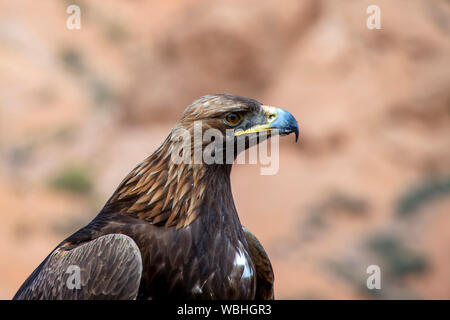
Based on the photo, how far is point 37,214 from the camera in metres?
12.4

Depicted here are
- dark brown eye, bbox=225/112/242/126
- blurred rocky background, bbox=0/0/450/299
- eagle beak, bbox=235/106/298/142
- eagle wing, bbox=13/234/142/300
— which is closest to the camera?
eagle wing, bbox=13/234/142/300

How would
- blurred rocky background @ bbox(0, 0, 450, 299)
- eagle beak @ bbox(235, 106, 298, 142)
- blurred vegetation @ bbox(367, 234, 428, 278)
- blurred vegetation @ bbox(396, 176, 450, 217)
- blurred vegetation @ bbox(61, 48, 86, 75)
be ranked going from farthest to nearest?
blurred vegetation @ bbox(61, 48, 86, 75) → blurred vegetation @ bbox(396, 176, 450, 217) → blurred rocky background @ bbox(0, 0, 450, 299) → blurred vegetation @ bbox(367, 234, 428, 278) → eagle beak @ bbox(235, 106, 298, 142)

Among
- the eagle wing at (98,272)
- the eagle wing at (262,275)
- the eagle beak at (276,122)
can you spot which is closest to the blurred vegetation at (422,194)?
the eagle wing at (262,275)

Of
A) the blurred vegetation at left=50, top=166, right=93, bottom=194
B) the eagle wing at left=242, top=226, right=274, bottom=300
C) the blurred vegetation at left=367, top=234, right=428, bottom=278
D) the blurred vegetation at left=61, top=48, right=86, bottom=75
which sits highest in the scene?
the blurred vegetation at left=61, top=48, right=86, bottom=75

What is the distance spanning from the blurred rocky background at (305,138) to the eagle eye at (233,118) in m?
7.51

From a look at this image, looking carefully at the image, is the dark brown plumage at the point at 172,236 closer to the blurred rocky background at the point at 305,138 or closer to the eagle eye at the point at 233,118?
the eagle eye at the point at 233,118

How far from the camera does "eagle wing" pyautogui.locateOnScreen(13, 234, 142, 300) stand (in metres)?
2.75

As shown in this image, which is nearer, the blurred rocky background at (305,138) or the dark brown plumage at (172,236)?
the dark brown plumage at (172,236)

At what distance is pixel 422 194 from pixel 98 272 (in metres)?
10.9

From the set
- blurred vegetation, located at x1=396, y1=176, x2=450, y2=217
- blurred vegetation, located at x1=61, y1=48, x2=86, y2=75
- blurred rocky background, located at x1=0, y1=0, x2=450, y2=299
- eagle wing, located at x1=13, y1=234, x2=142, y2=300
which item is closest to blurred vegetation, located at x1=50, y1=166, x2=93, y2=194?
blurred rocky background, located at x1=0, y1=0, x2=450, y2=299

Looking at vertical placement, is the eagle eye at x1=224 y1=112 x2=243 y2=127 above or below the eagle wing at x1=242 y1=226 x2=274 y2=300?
above

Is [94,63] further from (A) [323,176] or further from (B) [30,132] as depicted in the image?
(A) [323,176]

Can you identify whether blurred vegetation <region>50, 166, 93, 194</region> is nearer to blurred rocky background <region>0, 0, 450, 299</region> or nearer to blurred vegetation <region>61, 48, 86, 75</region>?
blurred rocky background <region>0, 0, 450, 299</region>

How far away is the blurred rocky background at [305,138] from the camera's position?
11.3 m
